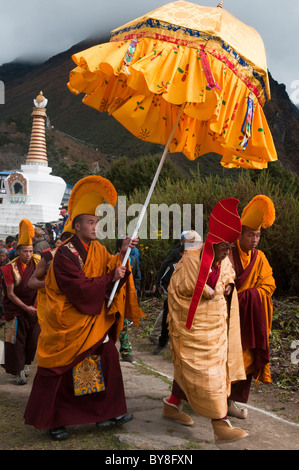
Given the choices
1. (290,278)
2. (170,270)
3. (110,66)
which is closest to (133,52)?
(110,66)

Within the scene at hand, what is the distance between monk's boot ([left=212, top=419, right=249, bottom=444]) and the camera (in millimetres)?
4016

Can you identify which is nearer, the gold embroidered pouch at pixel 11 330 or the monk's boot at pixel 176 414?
the monk's boot at pixel 176 414

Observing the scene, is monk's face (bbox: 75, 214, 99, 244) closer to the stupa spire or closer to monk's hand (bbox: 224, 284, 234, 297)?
monk's hand (bbox: 224, 284, 234, 297)

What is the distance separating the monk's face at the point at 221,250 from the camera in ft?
13.9

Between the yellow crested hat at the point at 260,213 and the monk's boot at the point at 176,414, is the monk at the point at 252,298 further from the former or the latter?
the monk's boot at the point at 176,414

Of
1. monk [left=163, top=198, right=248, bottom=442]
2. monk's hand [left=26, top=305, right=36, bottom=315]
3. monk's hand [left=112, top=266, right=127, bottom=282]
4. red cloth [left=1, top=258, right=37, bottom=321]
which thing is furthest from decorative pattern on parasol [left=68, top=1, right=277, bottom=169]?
monk's hand [left=26, top=305, right=36, bottom=315]

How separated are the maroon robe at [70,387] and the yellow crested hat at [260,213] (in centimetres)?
156

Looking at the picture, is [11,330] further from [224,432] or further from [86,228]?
[224,432]

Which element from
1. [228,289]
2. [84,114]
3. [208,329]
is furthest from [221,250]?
[84,114]

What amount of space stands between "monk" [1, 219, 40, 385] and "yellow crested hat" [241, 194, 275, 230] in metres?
2.61

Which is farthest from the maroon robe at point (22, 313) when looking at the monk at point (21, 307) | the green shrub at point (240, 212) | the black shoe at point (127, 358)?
the green shrub at point (240, 212)

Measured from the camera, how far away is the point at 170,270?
24.9ft

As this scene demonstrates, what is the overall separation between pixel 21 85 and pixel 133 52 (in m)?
165

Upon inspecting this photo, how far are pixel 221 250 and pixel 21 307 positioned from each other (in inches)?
116
